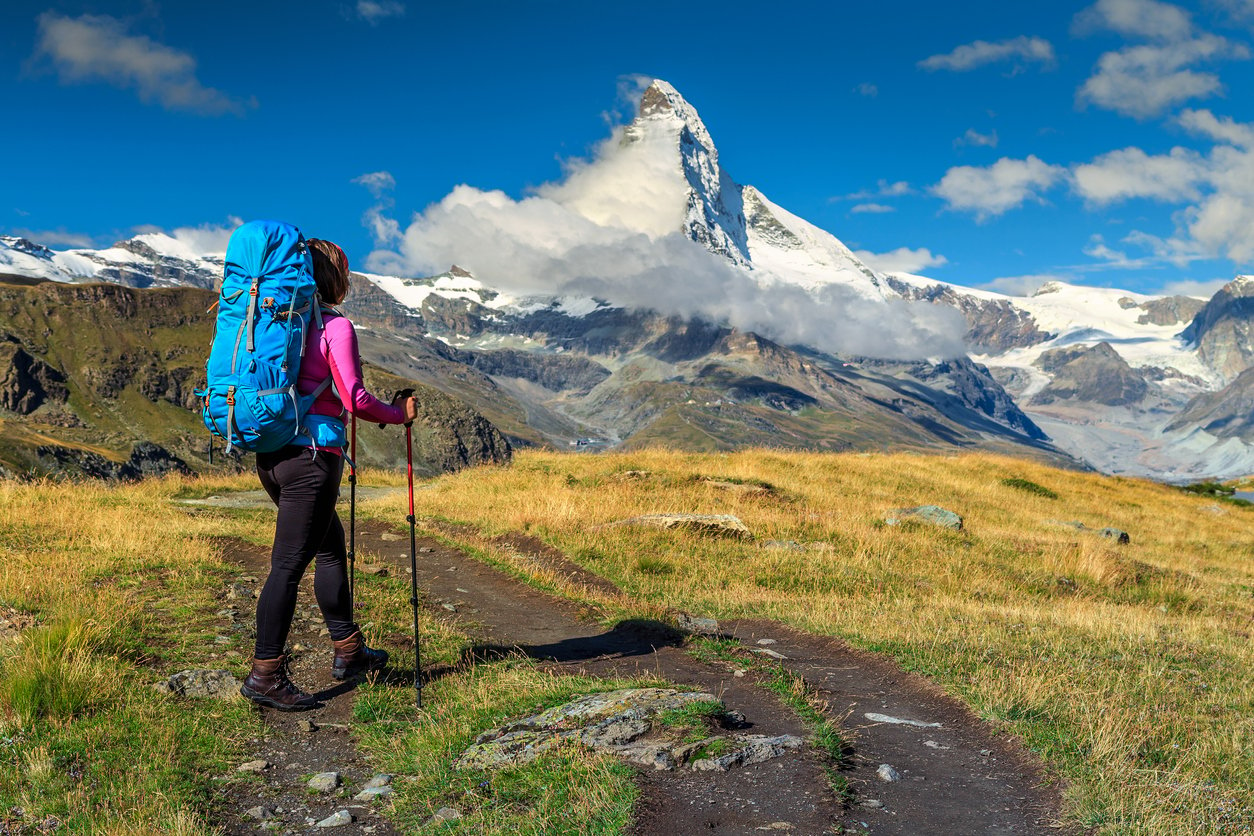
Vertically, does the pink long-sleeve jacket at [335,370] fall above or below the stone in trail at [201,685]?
above

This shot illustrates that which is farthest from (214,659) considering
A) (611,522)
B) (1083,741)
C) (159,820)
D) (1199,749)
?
(611,522)

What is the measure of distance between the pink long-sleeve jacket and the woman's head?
1.16 feet

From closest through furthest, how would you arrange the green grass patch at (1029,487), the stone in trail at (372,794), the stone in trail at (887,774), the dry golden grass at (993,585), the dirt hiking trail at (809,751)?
the dirt hiking trail at (809,751), the stone in trail at (372,794), the stone in trail at (887,774), the dry golden grass at (993,585), the green grass patch at (1029,487)

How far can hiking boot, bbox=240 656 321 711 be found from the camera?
7.94 metres

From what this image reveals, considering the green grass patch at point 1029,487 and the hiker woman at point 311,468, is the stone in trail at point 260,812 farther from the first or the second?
the green grass patch at point 1029,487

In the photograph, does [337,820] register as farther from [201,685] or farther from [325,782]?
[201,685]

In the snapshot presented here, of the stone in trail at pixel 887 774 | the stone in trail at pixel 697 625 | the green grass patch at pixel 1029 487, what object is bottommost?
the stone in trail at pixel 697 625

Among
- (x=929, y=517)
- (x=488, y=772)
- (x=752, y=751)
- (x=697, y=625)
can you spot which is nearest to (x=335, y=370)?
(x=488, y=772)

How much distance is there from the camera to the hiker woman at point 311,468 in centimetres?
781

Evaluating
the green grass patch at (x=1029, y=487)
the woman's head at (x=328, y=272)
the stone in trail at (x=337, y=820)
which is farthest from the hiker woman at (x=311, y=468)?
the green grass patch at (x=1029, y=487)

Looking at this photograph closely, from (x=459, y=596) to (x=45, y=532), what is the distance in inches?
281

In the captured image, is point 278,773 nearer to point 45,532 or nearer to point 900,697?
point 900,697

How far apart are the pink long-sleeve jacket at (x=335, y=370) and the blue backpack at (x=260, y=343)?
133 millimetres

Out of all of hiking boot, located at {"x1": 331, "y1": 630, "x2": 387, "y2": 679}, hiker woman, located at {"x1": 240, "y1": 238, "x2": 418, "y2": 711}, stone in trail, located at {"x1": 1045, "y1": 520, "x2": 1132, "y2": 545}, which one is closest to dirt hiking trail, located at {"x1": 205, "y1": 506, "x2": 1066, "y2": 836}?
hiking boot, located at {"x1": 331, "y1": 630, "x2": 387, "y2": 679}
